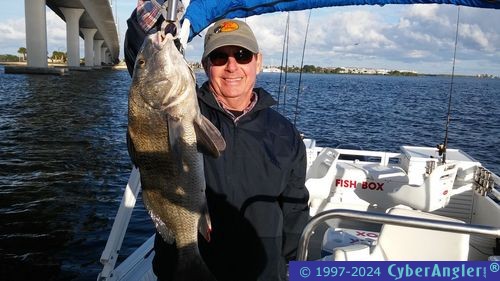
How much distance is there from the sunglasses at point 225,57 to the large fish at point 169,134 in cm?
37

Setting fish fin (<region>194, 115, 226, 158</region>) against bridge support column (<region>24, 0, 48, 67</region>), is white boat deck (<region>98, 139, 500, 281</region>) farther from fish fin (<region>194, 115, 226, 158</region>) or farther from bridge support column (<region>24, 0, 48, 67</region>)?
bridge support column (<region>24, 0, 48, 67</region>)

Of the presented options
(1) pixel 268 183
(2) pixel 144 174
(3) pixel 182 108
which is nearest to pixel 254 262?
(1) pixel 268 183

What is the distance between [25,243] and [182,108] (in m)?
7.84

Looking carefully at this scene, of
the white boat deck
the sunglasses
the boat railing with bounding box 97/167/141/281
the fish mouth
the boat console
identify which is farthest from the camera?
the boat console

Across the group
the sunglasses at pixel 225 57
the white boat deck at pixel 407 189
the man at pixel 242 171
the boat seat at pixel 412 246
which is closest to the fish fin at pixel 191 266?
the man at pixel 242 171

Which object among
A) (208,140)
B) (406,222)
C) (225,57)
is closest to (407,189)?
(406,222)

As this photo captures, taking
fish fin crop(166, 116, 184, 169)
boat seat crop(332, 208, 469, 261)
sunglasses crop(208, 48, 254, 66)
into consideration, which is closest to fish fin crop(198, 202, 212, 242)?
fish fin crop(166, 116, 184, 169)

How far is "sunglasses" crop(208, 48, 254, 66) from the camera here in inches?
122

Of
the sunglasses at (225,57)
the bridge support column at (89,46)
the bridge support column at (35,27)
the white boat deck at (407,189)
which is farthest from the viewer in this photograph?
the bridge support column at (89,46)

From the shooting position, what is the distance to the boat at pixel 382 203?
423cm

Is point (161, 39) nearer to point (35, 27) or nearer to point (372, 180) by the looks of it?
point (372, 180)

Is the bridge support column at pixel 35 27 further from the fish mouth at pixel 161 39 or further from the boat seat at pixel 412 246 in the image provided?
the fish mouth at pixel 161 39

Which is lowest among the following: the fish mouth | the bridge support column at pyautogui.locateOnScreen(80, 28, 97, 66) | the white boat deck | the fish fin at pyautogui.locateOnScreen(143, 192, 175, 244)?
the white boat deck

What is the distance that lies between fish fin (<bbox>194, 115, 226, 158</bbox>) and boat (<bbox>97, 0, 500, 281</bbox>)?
75 cm
